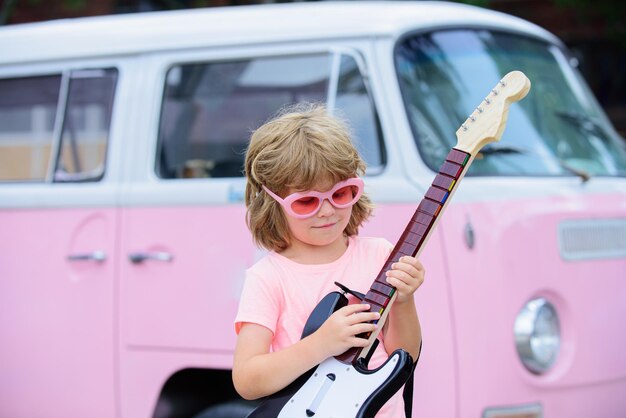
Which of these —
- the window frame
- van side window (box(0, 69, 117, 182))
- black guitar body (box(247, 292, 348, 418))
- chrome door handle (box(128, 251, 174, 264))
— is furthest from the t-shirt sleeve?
van side window (box(0, 69, 117, 182))

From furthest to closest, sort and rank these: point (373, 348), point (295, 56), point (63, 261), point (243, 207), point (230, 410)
→ point (63, 261), point (295, 56), point (243, 207), point (230, 410), point (373, 348)

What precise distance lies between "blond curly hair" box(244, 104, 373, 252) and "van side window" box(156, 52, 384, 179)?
1388 mm

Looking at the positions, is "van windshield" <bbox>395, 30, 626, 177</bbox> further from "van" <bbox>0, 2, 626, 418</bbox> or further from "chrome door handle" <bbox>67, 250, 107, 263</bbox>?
"chrome door handle" <bbox>67, 250, 107, 263</bbox>

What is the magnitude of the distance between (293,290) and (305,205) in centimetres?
22

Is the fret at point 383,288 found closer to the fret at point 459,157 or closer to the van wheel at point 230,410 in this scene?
the fret at point 459,157

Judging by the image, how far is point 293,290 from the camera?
2.30m

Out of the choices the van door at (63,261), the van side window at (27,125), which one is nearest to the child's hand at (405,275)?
the van door at (63,261)

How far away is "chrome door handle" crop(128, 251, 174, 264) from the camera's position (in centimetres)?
367

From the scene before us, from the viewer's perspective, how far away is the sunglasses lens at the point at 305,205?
2244 millimetres

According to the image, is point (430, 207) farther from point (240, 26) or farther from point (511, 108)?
point (240, 26)

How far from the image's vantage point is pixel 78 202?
12.9ft

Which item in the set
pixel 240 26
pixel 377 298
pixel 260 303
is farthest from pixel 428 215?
pixel 240 26

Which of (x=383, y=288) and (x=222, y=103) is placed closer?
(x=383, y=288)

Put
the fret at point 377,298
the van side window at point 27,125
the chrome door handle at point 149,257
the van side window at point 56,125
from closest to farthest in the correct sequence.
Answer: the fret at point 377,298 < the chrome door handle at point 149,257 < the van side window at point 56,125 < the van side window at point 27,125
